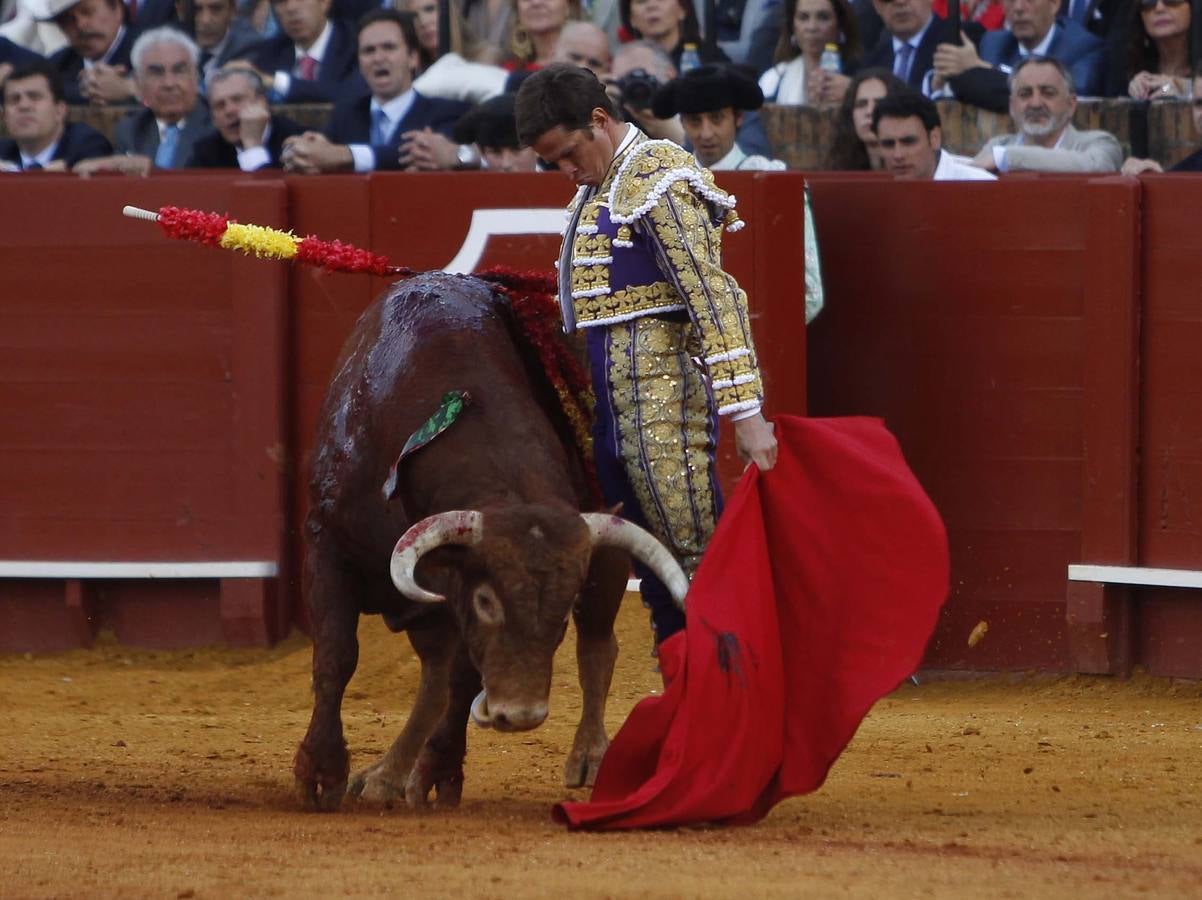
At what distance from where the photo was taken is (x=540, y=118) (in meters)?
4.27

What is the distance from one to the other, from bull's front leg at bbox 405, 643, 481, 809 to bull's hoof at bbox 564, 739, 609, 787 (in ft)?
1.23

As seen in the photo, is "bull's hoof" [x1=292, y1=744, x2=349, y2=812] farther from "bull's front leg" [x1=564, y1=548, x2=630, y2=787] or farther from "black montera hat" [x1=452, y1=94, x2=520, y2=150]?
"black montera hat" [x1=452, y1=94, x2=520, y2=150]

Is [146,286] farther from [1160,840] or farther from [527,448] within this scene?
[1160,840]

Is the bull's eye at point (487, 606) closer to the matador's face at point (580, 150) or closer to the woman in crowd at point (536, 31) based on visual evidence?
the matador's face at point (580, 150)

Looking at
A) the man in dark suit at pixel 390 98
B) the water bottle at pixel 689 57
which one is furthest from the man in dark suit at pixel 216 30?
the water bottle at pixel 689 57

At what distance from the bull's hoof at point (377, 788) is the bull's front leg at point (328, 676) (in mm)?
183

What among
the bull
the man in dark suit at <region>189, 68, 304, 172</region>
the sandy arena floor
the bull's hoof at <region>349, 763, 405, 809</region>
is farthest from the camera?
the man in dark suit at <region>189, 68, 304, 172</region>

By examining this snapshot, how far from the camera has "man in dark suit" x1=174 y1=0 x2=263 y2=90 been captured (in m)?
9.38

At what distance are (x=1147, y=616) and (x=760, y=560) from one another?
2531 mm

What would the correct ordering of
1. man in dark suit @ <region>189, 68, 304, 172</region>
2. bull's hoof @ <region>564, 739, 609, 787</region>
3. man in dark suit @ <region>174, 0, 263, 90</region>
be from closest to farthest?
bull's hoof @ <region>564, 739, 609, 787</region>, man in dark suit @ <region>189, 68, 304, 172</region>, man in dark suit @ <region>174, 0, 263, 90</region>

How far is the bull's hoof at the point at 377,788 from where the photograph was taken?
4.80 m

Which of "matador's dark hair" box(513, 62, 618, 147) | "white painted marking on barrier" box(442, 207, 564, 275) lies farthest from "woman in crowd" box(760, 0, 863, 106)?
"matador's dark hair" box(513, 62, 618, 147)

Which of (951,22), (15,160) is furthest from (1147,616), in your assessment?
(15,160)

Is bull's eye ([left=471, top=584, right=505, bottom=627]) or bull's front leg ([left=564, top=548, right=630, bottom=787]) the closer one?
bull's eye ([left=471, top=584, right=505, bottom=627])
